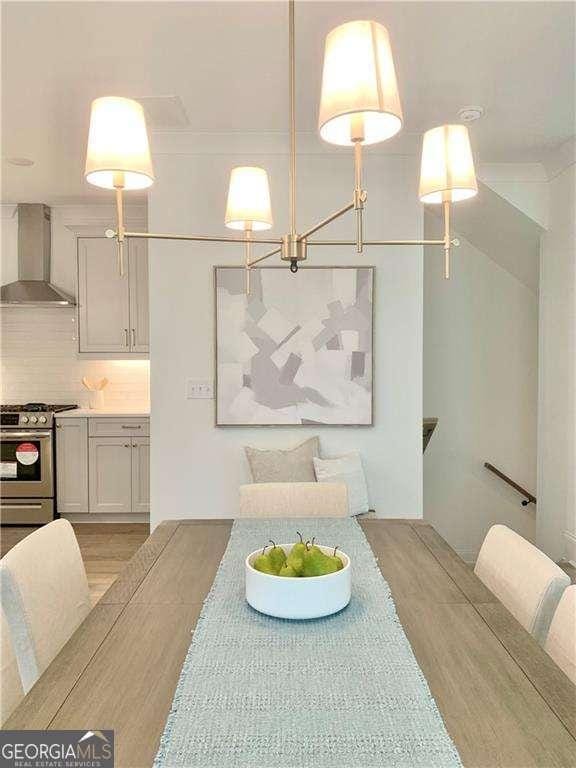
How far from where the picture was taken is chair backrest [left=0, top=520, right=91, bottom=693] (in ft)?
4.25

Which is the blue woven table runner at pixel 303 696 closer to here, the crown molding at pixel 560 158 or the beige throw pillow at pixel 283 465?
the beige throw pillow at pixel 283 465

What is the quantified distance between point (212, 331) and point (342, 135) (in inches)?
79.1

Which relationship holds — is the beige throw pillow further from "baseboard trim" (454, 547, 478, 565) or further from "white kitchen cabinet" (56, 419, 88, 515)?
"white kitchen cabinet" (56, 419, 88, 515)

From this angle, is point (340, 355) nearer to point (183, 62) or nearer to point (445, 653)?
point (183, 62)

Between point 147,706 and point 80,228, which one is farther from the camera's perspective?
point 80,228

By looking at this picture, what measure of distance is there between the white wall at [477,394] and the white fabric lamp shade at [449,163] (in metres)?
2.63

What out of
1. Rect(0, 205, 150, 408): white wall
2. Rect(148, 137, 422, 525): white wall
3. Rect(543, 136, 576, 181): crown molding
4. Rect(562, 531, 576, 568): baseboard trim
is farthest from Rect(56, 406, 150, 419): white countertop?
Rect(543, 136, 576, 181): crown molding

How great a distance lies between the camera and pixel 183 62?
2.41 m

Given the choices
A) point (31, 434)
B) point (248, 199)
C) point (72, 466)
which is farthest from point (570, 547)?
point (31, 434)

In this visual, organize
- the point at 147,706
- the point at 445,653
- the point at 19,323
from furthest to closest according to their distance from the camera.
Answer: the point at 19,323
the point at 445,653
the point at 147,706

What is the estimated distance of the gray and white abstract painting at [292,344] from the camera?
3234mm

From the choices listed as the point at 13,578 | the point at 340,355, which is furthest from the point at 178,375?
the point at 13,578

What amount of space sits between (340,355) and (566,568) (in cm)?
189

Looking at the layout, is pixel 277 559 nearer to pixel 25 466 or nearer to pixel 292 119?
pixel 292 119
